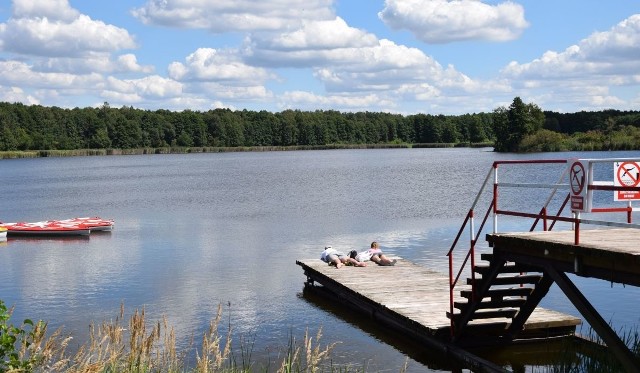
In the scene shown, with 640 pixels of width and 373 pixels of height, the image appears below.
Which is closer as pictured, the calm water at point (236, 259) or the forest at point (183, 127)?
the calm water at point (236, 259)

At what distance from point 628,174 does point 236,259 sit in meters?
17.4

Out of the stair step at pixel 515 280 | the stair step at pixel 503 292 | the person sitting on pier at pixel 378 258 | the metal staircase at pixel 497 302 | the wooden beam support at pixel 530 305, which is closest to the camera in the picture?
the metal staircase at pixel 497 302

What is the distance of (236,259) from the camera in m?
25.8

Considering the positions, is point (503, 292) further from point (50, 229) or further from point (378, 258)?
point (50, 229)

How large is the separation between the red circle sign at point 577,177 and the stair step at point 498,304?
357 cm

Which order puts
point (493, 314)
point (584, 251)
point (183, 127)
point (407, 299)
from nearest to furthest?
point (584, 251)
point (493, 314)
point (407, 299)
point (183, 127)

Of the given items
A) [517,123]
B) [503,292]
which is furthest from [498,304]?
[517,123]

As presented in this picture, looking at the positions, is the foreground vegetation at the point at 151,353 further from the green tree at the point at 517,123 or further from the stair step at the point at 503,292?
the green tree at the point at 517,123

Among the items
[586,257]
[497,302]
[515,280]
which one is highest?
[586,257]

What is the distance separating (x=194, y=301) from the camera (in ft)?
62.4

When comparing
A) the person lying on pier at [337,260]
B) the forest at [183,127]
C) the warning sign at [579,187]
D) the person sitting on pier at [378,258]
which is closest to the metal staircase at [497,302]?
the warning sign at [579,187]

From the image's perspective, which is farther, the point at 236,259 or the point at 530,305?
the point at 236,259

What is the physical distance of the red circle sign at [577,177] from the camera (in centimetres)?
999

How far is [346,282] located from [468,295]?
5.57m
